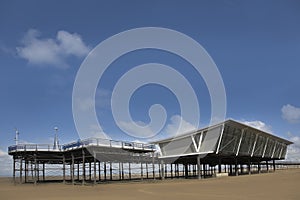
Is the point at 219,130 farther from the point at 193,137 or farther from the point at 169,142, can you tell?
the point at 169,142

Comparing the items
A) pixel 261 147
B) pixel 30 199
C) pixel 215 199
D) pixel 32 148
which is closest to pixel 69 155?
pixel 32 148

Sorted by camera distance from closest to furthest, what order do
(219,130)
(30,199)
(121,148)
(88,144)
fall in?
(30,199), (88,144), (121,148), (219,130)

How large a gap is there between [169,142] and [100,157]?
15116 millimetres

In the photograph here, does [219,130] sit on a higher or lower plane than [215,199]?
higher

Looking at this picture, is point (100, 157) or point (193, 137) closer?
point (100, 157)

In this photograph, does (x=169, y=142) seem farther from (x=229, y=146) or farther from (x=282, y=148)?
(x=282, y=148)

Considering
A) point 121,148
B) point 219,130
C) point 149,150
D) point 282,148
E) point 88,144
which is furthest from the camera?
point 282,148

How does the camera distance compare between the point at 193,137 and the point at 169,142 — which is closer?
the point at 193,137

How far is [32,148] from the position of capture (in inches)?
1866

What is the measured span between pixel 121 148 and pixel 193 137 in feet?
38.2

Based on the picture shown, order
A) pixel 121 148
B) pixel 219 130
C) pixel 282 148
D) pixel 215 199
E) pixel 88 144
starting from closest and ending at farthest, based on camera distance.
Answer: pixel 215 199
pixel 88 144
pixel 121 148
pixel 219 130
pixel 282 148

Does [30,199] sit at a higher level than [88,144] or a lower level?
lower

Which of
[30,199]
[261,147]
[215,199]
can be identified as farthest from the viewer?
[261,147]

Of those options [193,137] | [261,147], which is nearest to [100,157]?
[193,137]
